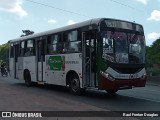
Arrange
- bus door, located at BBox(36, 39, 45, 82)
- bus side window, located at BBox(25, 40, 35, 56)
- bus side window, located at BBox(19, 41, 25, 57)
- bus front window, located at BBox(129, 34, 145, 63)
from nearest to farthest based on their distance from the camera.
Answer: bus front window, located at BBox(129, 34, 145, 63)
bus door, located at BBox(36, 39, 45, 82)
bus side window, located at BBox(25, 40, 35, 56)
bus side window, located at BBox(19, 41, 25, 57)

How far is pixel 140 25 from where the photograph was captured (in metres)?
15.4

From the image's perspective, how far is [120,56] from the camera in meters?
14.1

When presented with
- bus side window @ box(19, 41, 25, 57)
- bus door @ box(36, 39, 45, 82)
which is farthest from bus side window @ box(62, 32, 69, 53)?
bus side window @ box(19, 41, 25, 57)

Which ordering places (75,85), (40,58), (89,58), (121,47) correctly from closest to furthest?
(121,47), (89,58), (75,85), (40,58)

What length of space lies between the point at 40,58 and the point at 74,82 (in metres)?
4.16

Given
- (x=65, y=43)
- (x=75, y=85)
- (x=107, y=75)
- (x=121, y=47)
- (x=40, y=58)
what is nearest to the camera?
(x=107, y=75)

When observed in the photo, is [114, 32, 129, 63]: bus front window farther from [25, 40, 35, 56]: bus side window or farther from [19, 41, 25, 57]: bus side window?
[19, 41, 25, 57]: bus side window

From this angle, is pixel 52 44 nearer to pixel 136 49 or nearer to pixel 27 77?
pixel 27 77

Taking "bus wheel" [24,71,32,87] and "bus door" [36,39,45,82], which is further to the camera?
"bus wheel" [24,71,32,87]

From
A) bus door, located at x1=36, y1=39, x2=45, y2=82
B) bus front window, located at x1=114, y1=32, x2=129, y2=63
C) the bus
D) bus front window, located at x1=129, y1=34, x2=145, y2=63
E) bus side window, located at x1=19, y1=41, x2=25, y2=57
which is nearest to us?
the bus

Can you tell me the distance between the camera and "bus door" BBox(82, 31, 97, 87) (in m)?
14.4

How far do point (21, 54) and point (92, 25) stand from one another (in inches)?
348

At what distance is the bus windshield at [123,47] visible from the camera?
13930 millimetres

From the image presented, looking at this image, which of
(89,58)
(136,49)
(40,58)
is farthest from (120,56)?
(40,58)
